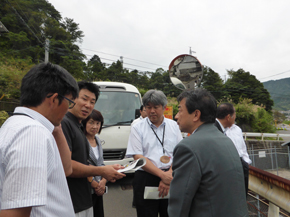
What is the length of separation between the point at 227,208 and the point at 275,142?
1639 cm

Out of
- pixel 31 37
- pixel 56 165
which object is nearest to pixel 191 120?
pixel 56 165

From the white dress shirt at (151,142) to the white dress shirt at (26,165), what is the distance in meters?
1.57

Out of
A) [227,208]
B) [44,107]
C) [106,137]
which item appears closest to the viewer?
[44,107]

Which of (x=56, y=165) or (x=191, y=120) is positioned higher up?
(x=191, y=120)

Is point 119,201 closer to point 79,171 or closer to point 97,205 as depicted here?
point 97,205

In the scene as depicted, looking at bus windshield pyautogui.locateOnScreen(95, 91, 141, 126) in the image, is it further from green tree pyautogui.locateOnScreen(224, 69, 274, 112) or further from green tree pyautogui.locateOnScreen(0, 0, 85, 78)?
green tree pyautogui.locateOnScreen(224, 69, 274, 112)

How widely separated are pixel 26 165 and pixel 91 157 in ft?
5.33

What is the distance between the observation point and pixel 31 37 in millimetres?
32531

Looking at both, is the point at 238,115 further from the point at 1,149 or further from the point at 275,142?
the point at 1,149

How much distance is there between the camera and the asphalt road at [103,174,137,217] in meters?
4.12

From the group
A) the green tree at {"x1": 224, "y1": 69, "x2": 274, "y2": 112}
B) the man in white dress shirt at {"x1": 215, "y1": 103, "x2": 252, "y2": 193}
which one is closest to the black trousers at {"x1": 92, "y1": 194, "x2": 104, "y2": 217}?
the man in white dress shirt at {"x1": 215, "y1": 103, "x2": 252, "y2": 193}

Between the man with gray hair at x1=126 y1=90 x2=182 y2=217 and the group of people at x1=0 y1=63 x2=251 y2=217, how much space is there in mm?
11

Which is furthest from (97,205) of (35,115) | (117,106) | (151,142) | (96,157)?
(117,106)

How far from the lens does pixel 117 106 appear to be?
636cm
